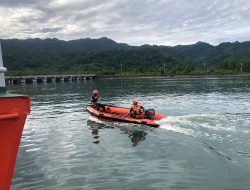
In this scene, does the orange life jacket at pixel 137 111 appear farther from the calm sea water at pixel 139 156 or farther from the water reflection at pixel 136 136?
the water reflection at pixel 136 136

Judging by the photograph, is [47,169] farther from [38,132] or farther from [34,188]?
[38,132]

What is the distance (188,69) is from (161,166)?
465 feet

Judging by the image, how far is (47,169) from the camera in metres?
13.1

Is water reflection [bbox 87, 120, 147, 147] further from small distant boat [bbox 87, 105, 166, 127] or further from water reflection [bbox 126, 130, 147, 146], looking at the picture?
small distant boat [bbox 87, 105, 166, 127]

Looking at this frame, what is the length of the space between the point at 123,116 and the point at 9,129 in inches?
692

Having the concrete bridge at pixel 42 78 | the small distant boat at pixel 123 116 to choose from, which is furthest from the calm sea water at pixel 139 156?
the concrete bridge at pixel 42 78

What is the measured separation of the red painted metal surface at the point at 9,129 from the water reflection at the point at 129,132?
11.3 metres

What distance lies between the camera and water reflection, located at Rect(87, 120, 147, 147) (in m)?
18.4

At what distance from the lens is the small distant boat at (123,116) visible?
2183 cm

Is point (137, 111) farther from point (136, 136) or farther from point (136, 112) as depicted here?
point (136, 136)

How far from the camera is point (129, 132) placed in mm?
20719

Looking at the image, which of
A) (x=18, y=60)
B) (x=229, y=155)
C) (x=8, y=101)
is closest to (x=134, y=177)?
(x=229, y=155)

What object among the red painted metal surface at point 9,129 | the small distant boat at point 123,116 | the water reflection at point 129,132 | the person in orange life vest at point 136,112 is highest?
the red painted metal surface at point 9,129

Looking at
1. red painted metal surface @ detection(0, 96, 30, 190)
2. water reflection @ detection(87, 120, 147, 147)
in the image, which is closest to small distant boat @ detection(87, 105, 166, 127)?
water reflection @ detection(87, 120, 147, 147)
